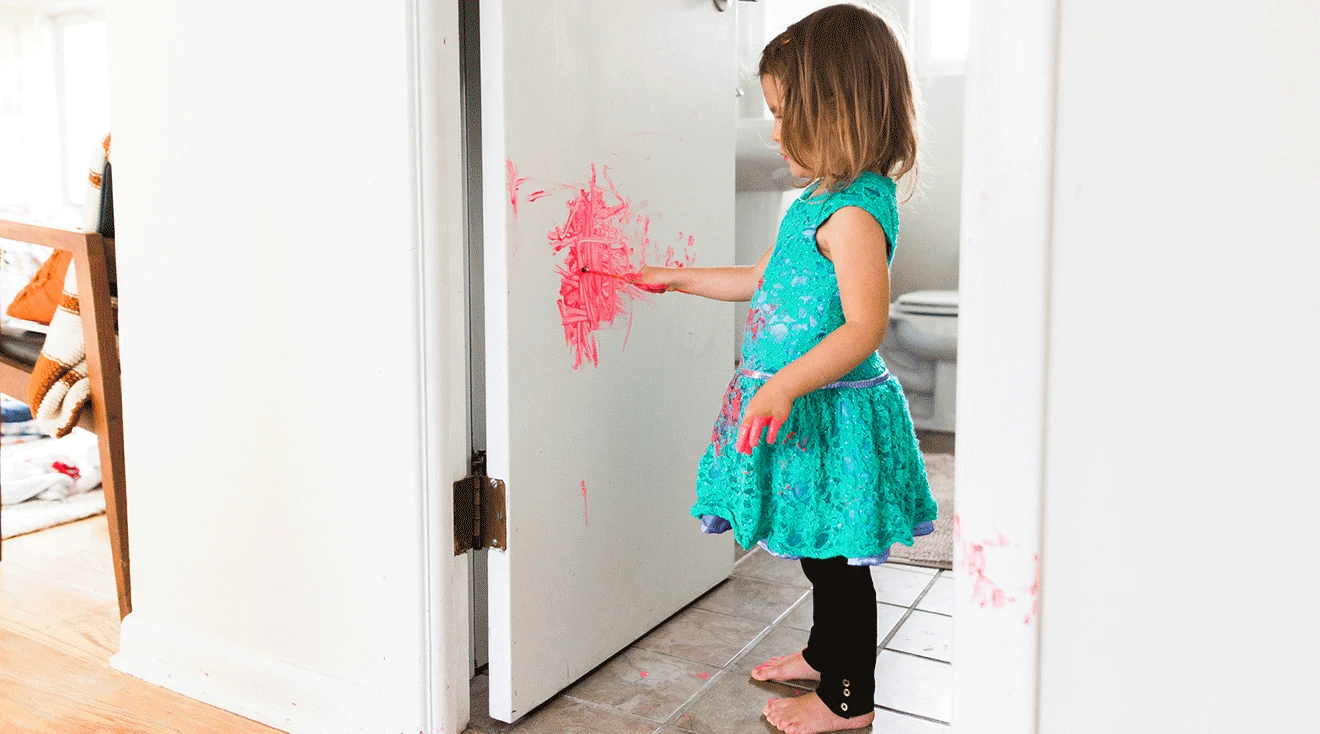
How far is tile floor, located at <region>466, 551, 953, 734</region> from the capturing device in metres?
1.15

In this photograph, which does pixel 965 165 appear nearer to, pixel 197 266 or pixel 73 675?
pixel 197 266

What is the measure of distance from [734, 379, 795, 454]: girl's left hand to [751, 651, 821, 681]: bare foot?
0.42 metres

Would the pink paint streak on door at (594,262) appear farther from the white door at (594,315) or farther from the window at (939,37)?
the window at (939,37)

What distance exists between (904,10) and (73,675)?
2784mm

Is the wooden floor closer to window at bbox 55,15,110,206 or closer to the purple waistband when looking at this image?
the purple waistband

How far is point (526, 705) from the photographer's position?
115 cm

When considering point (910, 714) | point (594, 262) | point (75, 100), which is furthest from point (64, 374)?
point (75, 100)

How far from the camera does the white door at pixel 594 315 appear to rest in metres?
1.10

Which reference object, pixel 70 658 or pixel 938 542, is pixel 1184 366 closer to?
pixel 938 542

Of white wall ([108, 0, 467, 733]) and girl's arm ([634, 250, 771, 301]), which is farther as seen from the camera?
girl's arm ([634, 250, 771, 301])

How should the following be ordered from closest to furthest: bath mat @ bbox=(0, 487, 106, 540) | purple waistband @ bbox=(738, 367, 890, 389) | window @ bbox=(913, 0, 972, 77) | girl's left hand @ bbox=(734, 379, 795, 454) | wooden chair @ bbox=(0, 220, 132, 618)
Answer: girl's left hand @ bbox=(734, 379, 795, 454)
purple waistband @ bbox=(738, 367, 890, 389)
wooden chair @ bbox=(0, 220, 132, 618)
bath mat @ bbox=(0, 487, 106, 540)
window @ bbox=(913, 0, 972, 77)

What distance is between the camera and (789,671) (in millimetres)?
1252

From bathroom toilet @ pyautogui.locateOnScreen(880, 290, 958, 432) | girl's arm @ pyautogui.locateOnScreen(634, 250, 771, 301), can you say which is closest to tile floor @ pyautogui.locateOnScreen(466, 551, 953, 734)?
girl's arm @ pyautogui.locateOnScreen(634, 250, 771, 301)

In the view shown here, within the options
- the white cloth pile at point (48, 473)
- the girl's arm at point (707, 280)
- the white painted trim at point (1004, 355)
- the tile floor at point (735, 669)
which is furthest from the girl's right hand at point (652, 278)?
the white cloth pile at point (48, 473)
